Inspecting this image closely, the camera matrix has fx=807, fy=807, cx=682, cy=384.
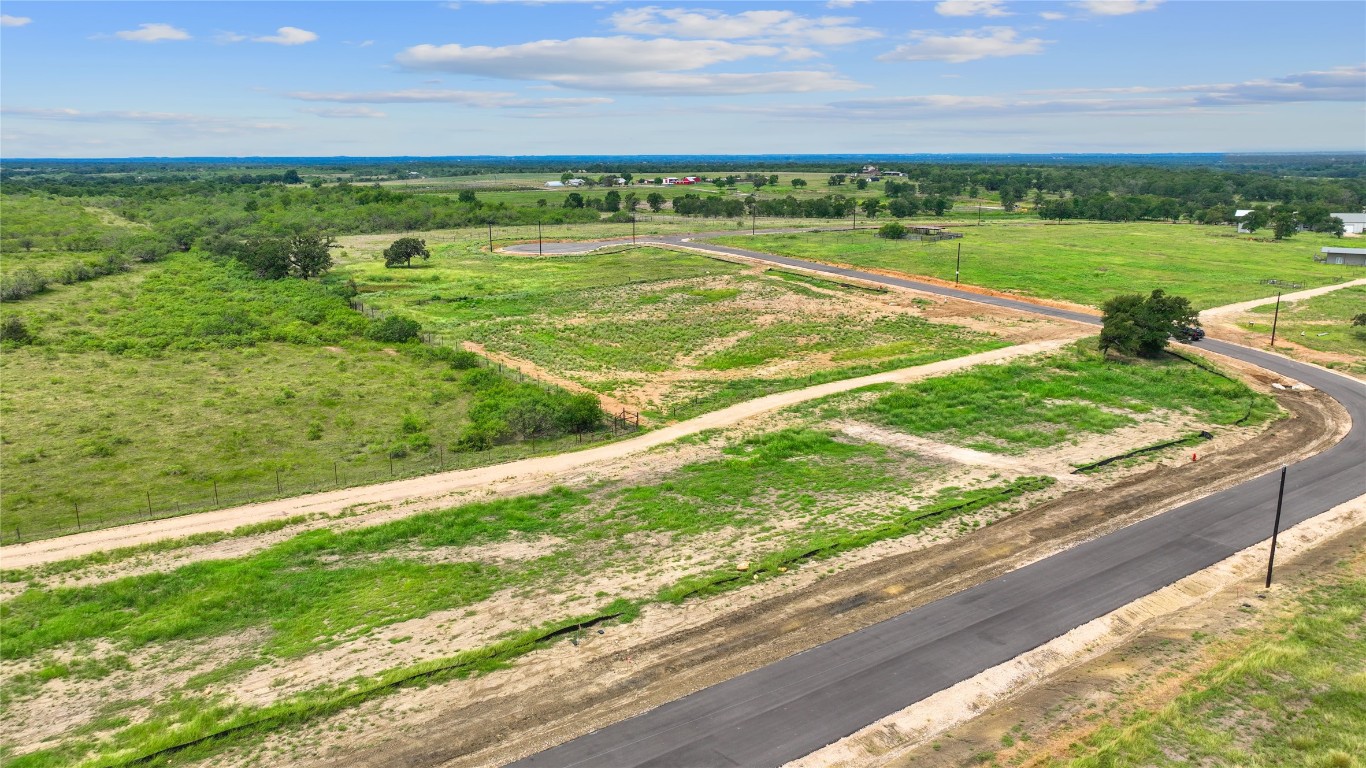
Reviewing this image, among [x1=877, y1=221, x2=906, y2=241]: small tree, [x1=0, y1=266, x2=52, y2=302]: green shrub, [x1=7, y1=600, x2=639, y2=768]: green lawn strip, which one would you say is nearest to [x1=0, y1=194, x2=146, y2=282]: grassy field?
[x1=0, y1=266, x2=52, y2=302]: green shrub

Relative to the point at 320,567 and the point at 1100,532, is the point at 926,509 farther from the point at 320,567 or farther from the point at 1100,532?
the point at 320,567

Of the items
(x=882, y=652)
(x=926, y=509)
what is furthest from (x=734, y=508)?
(x=882, y=652)

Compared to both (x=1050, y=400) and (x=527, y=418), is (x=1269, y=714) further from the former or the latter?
(x=527, y=418)

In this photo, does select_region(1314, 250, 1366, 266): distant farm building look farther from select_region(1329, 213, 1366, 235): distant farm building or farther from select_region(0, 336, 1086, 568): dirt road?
select_region(0, 336, 1086, 568): dirt road

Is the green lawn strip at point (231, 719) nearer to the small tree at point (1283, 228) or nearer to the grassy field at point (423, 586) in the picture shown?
the grassy field at point (423, 586)

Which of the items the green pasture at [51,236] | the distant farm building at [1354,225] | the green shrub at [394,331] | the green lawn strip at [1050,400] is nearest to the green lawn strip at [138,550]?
the green lawn strip at [1050,400]
